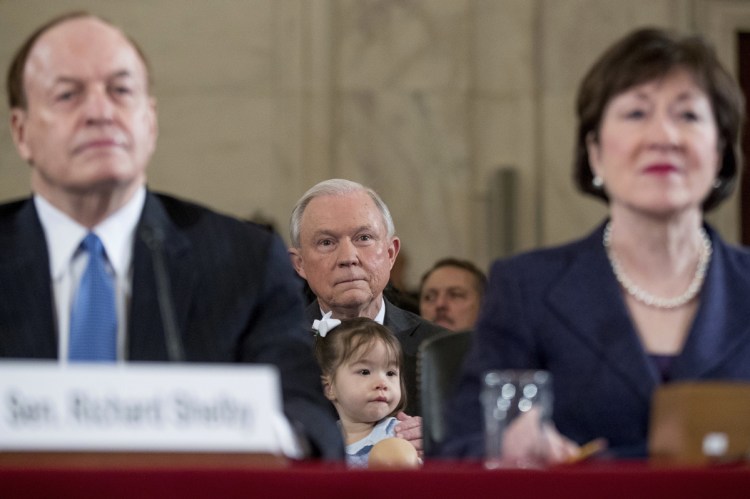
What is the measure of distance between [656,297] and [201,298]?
93 cm

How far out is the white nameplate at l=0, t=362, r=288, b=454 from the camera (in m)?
2.16

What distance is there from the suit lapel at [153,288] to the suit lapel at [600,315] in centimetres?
74

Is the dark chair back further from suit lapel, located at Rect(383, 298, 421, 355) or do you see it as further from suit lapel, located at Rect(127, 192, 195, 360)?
suit lapel, located at Rect(383, 298, 421, 355)

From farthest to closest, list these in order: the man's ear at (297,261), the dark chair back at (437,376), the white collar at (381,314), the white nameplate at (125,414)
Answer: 1. the man's ear at (297,261)
2. the white collar at (381,314)
3. the dark chair back at (437,376)
4. the white nameplate at (125,414)

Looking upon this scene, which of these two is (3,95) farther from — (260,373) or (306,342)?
(260,373)

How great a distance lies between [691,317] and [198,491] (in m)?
1.35

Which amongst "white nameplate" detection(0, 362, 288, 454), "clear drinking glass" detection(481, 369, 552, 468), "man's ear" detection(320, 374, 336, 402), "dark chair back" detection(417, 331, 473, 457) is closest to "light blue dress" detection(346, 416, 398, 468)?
"man's ear" detection(320, 374, 336, 402)

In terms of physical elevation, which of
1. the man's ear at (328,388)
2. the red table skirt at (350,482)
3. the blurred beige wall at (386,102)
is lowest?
the red table skirt at (350,482)

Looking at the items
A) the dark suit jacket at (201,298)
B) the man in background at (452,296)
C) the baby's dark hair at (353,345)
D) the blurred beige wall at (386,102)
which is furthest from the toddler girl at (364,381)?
the blurred beige wall at (386,102)

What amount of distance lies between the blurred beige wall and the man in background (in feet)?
6.04

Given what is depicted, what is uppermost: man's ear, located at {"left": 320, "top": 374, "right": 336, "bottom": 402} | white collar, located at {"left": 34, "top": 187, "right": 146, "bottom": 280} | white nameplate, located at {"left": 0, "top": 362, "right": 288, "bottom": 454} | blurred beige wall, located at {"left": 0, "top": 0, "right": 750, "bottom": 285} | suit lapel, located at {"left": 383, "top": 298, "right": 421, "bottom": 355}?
blurred beige wall, located at {"left": 0, "top": 0, "right": 750, "bottom": 285}

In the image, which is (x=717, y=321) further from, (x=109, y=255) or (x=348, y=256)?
(x=348, y=256)

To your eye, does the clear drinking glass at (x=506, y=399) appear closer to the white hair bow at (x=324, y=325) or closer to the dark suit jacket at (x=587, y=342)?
the dark suit jacket at (x=587, y=342)

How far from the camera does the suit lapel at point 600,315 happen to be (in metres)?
2.91
